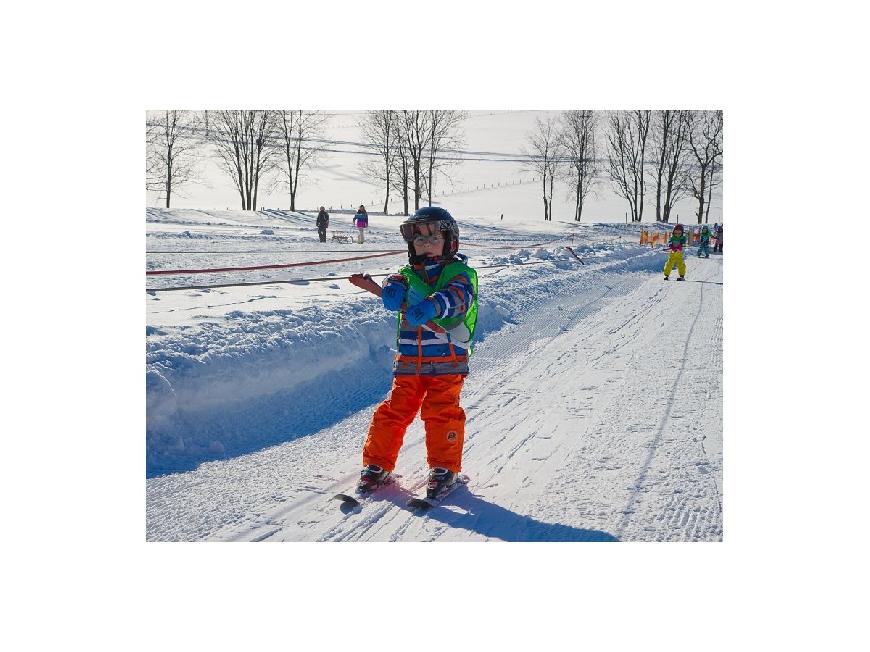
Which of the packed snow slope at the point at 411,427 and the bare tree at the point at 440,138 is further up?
the bare tree at the point at 440,138

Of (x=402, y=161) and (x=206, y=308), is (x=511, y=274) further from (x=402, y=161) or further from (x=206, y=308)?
(x=206, y=308)

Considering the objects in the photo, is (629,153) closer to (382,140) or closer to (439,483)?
(382,140)

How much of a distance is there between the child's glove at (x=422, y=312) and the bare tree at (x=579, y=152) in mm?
2221

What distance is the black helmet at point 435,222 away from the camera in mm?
3701

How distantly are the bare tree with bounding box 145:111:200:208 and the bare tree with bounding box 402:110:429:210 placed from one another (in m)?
1.55

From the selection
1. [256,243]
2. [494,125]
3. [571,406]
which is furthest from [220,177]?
[256,243]

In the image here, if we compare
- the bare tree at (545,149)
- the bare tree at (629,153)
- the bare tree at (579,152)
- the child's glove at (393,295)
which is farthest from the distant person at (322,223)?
the child's glove at (393,295)

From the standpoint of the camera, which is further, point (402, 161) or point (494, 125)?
point (402, 161)

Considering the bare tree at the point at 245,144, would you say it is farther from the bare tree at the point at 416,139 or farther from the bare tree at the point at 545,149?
the bare tree at the point at 545,149

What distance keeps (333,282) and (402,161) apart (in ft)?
5.78

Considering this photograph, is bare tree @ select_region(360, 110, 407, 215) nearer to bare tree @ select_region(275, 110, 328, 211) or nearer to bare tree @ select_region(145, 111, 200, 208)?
bare tree @ select_region(275, 110, 328, 211)

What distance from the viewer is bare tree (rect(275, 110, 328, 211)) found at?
5.13 m

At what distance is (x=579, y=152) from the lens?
7.46m
